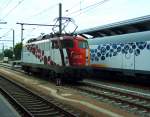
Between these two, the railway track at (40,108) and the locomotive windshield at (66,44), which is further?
the locomotive windshield at (66,44)

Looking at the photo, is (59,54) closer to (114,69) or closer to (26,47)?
(114,69)

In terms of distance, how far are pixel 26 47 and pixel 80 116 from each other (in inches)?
938

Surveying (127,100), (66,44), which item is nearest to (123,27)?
(66,44)

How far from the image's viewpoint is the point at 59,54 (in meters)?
25.6

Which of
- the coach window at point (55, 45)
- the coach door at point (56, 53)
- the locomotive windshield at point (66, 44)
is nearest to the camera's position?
the locomotive windshield at point (66, 44)

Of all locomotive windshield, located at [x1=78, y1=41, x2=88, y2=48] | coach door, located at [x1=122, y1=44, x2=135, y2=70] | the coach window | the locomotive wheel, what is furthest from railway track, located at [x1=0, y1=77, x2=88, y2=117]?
coach door, located at [x1=122, y1=44, x2=135, y2=70]

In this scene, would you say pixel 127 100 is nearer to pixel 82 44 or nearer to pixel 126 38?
pixel 126 38

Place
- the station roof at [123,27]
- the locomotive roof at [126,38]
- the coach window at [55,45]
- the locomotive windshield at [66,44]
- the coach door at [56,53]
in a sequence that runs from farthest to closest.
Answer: the coach window at [55,45] → the coach door at [56,53] → the locomotive windshield at [66,44] → the station roof at [123,27] → the locomotive roof at [126,38]

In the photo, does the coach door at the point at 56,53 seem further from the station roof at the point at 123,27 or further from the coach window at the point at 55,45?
the station roof at the point at 123,27

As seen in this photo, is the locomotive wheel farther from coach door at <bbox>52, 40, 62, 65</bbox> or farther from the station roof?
the station roof

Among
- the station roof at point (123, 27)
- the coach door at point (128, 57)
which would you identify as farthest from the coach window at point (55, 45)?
the station roof at point (123, 27)

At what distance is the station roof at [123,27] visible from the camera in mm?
25075

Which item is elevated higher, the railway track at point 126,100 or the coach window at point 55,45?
the coach window at point 55,45

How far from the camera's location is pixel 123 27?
28141 mm
